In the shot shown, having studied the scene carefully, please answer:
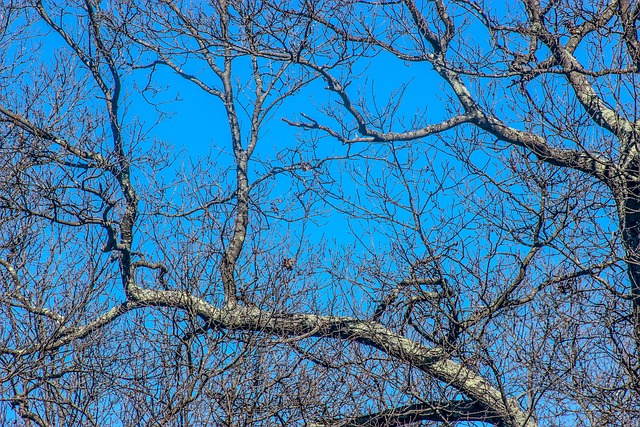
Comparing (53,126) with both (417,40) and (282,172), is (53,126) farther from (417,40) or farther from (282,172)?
(417,40)

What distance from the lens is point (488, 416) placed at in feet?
28.1

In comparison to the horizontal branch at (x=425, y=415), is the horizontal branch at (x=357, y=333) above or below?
above

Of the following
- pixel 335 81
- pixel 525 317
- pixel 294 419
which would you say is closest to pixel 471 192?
pixel 525 317

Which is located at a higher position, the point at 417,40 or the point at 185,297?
the point at 417,40

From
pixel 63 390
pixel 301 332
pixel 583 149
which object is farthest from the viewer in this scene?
pixel 301 332

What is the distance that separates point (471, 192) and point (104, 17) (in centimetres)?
631

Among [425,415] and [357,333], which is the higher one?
[357,333]

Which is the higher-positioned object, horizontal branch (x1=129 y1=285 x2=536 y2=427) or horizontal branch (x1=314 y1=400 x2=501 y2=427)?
horizontal branch (x1=129 y1=285 x2=536 y2=427)

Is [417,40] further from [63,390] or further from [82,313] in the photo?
[63,390]

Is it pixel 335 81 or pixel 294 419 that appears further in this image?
pixel 335 81

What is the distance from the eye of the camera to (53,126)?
9.87m

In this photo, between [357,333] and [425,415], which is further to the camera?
[357,333]

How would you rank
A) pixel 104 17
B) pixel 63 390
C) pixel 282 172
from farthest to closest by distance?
pixel 282 172 → pixel 104 17 → pixel 63 390

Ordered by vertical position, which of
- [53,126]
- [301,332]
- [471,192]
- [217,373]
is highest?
[53,126]
